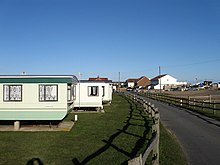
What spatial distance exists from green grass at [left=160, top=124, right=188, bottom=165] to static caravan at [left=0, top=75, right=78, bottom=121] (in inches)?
261

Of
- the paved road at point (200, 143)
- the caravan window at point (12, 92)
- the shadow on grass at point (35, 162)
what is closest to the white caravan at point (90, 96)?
the caravan window at point (12, 92)

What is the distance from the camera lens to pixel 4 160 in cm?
884

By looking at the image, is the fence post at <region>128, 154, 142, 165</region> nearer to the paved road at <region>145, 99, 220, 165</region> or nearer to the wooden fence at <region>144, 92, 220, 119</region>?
the paved road at <region>145, 99, 220, 165</region>

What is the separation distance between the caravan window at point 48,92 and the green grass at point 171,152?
6.83 m

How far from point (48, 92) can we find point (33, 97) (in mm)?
839

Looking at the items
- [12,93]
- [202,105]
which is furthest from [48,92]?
[202,105]

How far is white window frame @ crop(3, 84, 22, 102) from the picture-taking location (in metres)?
16.0

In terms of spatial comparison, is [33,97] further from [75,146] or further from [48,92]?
[75,146]

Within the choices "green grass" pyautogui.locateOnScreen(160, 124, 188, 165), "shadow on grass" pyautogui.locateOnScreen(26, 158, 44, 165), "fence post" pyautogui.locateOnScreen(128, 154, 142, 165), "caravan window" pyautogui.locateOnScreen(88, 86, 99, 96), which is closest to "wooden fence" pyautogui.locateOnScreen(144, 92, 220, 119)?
"caravan window" pyautogui.locateOnScreen(88, 86, 99, 96)

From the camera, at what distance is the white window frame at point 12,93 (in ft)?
52.3

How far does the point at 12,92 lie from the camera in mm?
16125

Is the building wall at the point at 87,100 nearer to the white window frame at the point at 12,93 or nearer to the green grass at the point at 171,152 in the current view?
the white window frame at the point at 12,93

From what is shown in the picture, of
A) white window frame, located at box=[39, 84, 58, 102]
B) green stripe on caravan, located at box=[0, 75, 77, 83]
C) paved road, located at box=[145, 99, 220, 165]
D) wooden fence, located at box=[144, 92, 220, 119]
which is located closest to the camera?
paved road, located at box=[145, 99, 220, 165]

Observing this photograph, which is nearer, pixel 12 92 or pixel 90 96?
pixel 12 92
